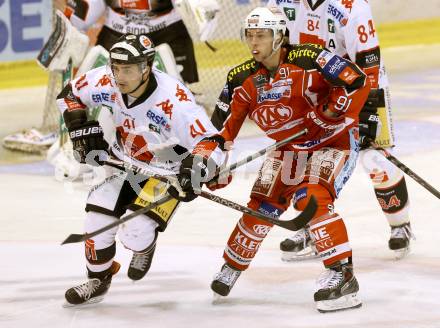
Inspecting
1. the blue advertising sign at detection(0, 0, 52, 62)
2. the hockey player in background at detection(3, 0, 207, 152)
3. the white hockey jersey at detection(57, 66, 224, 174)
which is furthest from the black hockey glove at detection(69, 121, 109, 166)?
the blue advertising sign at detection(0, 0, 52, 62)

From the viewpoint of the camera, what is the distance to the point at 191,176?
16.1 feet

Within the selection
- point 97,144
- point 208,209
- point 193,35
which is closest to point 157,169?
point 97,144

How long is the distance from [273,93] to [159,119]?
486 mm

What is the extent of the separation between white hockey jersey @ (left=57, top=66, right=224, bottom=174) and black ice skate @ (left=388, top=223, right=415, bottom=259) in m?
1.24

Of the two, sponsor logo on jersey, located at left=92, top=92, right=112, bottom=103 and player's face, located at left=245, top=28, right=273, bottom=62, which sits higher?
player's face, located at left=245, top=28, right=273, bottom=62

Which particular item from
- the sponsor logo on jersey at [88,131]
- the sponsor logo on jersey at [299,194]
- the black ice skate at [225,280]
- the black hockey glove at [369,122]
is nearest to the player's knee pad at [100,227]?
the sponsor logo on jersey at [88,131]

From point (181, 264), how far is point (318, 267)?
65cm

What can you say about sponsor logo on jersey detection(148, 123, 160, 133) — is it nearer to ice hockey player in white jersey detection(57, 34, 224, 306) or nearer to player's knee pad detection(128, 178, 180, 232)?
ice hockey player in white jersey detection(57, 34, 224, 306)

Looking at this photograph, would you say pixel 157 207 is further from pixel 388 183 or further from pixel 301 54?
pixel 388 183

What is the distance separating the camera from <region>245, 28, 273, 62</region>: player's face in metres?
5.03

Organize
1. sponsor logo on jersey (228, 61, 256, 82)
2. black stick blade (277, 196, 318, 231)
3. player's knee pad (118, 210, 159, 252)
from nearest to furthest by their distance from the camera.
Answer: black stick blade (277, 196, 318, 231) < player's knee pad (118, 210, 159, 252) < sponsor logo on jersey (228, 61, 256, 82)

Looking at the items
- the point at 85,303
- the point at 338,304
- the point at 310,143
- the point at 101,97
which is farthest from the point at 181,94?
the point at 338,304

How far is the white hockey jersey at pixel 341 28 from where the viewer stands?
229 inches

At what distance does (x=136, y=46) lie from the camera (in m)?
5.04
